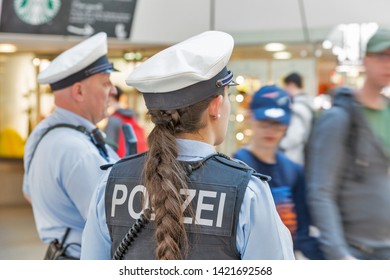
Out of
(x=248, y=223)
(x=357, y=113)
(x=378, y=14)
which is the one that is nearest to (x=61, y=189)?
(x=357, y=113)

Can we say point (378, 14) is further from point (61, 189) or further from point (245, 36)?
point (61, 189)

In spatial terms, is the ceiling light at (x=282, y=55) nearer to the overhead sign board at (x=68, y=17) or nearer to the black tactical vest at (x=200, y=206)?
the overhead sign board at (x=68, y=17)

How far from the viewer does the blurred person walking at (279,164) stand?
2.54 meters

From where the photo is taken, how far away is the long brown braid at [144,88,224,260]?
1.52 metres

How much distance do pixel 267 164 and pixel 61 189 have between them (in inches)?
30.8

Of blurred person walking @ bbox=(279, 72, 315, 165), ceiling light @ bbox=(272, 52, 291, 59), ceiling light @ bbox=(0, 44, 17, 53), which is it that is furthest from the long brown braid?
ceiling light @ bbox=(0, 44, 17, 53)

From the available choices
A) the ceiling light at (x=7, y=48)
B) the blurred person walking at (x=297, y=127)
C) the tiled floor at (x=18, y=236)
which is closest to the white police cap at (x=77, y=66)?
the blurred person walking at (x=297, y=127)

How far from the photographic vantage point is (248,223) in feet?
4.94

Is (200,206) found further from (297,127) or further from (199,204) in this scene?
(297,127)

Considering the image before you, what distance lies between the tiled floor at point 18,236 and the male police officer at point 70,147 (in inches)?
121

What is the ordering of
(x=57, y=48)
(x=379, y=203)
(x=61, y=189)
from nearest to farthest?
1. (x=379, y=203)
2. (x=61, y=189)
3. (x=57, y=48)

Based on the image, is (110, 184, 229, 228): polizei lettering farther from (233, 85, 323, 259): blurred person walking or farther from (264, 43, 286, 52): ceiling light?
(264, 43, 286, 52): ceiling light

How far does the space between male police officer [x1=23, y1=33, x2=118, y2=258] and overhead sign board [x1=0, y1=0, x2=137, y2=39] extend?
162 inches

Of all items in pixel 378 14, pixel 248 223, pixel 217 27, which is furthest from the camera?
pixel 217 27
